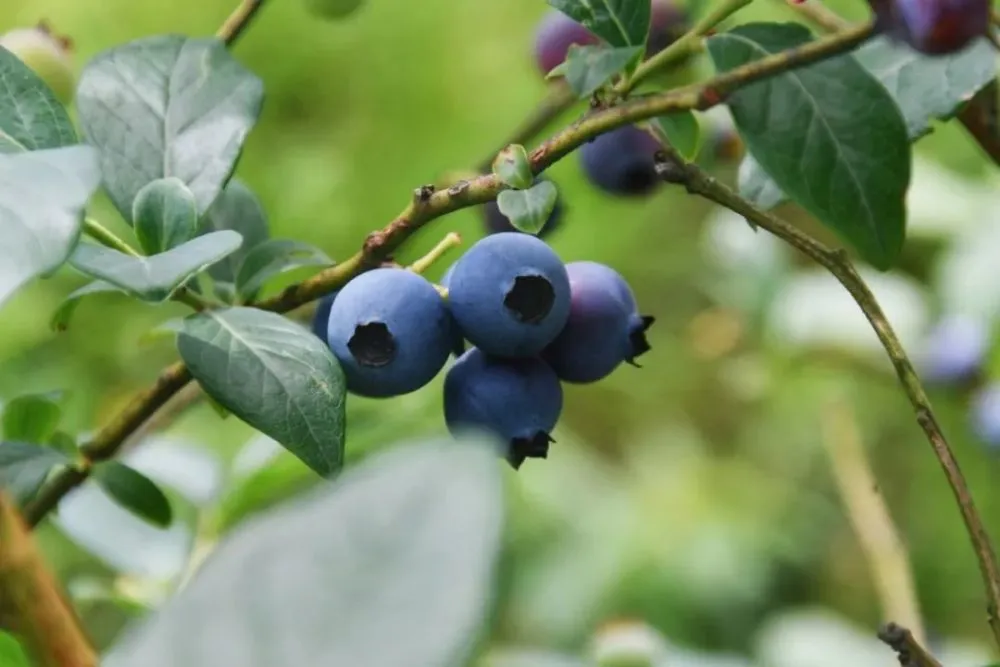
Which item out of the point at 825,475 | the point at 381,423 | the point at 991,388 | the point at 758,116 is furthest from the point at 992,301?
the point at 825,475

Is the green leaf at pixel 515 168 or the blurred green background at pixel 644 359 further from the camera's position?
the blurred green background at pixel 644 359

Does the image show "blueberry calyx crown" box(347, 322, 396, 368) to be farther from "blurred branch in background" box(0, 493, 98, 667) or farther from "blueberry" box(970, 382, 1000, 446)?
"blueberry" box(970, 382, 1000, 446)

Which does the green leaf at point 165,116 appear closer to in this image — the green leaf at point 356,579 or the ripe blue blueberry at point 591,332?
the ripe blue blueberry at point 591,332

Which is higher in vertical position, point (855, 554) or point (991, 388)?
point (991, 388)

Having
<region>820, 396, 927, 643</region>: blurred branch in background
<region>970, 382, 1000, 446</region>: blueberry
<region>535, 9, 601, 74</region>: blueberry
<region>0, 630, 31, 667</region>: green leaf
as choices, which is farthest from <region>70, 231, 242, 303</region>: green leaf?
<region>970, 382, 1000, 446</region>: blueberry

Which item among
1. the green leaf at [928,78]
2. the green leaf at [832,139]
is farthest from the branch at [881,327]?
the green leaf at [928,78]

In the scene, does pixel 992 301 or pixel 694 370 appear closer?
pixel 992 301

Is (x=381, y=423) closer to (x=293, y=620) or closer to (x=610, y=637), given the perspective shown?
(x=610, y=637)
